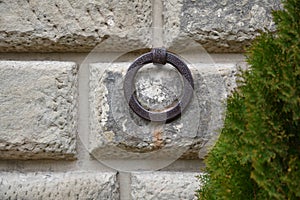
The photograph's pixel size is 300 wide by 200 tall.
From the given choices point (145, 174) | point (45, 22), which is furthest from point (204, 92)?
point (45, 22)

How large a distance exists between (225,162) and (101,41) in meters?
0.46

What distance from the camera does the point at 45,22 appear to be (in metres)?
1.22

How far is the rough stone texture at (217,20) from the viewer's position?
123cm

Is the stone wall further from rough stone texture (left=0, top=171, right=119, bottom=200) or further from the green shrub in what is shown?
the green shrub

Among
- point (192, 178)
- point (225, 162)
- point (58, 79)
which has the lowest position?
point (192, 178)

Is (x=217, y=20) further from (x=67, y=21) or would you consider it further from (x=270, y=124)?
(x=270, y=124)

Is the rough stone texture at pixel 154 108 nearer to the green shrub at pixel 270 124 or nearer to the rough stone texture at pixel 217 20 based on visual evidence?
the rough stone texture at pixel 217 20

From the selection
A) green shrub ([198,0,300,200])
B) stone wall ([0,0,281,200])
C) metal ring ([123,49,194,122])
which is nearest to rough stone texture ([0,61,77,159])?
stone wall ([0,0,281,200])

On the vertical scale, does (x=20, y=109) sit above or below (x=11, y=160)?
above

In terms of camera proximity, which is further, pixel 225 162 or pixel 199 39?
pixel 199 39

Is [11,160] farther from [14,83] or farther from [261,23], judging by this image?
[261,23]

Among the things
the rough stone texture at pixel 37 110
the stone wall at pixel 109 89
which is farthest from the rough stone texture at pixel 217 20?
the rough stone texture at pixel 37 110

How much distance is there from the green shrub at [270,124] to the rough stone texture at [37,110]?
1.53 ft

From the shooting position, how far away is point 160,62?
4.02 ft
